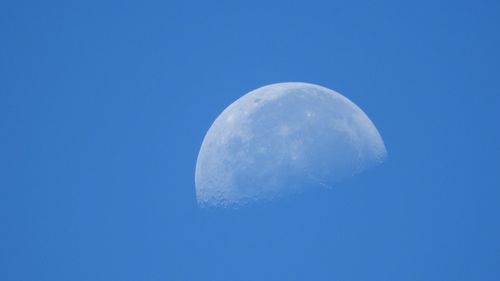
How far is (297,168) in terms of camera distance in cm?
1769

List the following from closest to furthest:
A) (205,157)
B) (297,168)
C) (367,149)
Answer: (297,168)
(367,149)
(205,157)

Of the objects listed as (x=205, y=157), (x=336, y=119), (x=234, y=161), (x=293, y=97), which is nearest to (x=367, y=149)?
(x=336, y=119)

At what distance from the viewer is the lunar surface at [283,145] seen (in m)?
17.8

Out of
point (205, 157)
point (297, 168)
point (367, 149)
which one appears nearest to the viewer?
point (297, 168)

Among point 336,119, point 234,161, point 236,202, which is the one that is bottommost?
point 236,202

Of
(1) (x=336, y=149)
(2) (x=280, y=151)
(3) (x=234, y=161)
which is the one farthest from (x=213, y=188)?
(1) (x=336, y=149)

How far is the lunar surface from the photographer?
58.4 ft

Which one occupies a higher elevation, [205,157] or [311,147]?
[205,157]

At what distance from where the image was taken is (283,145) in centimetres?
1805

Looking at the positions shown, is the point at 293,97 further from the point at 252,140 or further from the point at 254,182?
the point at 254,182

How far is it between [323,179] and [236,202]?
8.59 feet

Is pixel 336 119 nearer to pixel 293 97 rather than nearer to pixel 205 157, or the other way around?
pixel 293 97

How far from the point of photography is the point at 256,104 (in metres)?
20.3

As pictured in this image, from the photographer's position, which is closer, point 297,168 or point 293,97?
point 297,168
